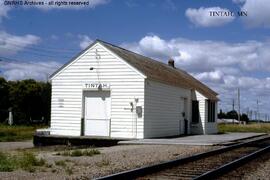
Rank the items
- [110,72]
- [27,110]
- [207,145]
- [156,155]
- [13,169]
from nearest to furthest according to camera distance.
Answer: [13,169], [156,155], [207,145], [110,72], [27,110]

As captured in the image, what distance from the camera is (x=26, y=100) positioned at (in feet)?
242

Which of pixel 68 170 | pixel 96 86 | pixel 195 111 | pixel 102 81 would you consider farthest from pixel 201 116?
pixel 68 170

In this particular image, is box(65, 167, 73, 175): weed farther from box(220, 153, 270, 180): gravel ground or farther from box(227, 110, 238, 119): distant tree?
box(227, 110, 238, 119): distant tree

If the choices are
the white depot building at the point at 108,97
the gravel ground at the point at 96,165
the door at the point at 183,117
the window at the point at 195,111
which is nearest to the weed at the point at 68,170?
the gravel ground at the point at 96,165

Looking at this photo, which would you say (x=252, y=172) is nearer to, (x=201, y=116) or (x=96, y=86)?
(x=96, y=86)

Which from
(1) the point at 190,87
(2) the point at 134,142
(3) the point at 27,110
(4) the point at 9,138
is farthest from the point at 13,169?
(3) the point at 27,110

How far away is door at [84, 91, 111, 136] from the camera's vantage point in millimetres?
26356

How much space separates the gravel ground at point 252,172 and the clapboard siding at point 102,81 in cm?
986

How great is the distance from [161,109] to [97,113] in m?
3.65

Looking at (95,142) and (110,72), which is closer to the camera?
(95,142)

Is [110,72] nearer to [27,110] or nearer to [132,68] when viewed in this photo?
[132,68]

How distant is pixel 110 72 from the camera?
26312 mm

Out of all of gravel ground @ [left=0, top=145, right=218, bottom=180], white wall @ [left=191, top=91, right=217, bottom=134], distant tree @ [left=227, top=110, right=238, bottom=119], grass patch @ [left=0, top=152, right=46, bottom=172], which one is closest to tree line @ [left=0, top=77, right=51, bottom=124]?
white wall @ [left=191, top=91, right=217, bottom=134]

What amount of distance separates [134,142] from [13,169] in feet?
35.8
